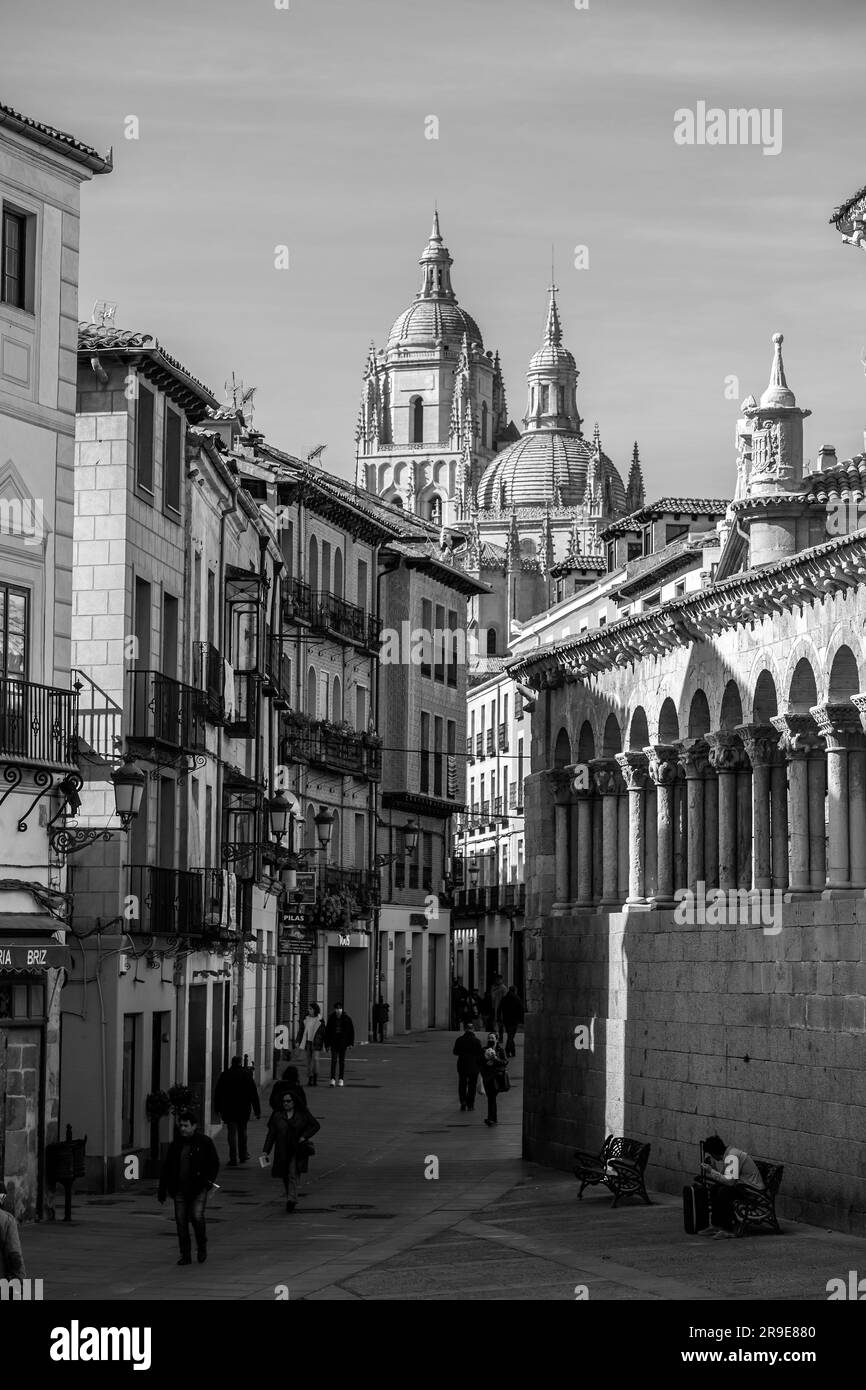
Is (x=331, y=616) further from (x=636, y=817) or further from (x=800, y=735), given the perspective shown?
(x=800, y=735)

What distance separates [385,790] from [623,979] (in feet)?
151

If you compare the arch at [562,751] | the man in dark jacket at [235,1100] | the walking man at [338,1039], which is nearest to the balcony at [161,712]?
the man in dark jacket at [235,1100]

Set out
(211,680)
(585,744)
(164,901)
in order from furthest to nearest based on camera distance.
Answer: (211,680)
(585,744)
(164,901)

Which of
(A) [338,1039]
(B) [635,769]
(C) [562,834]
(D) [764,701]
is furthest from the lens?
(A) [338,1039]

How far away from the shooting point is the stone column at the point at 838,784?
26.6m

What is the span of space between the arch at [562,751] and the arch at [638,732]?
9.80 feet

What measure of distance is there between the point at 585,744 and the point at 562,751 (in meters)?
0.90

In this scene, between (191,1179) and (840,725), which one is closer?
(191,1179)

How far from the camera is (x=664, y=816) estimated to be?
3269 centimetres

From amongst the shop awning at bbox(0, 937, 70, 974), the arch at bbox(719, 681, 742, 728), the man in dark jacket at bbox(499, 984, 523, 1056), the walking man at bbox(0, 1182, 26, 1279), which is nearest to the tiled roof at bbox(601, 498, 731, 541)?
the man in dark jacket at bbox(499, 984, 523, 1056)

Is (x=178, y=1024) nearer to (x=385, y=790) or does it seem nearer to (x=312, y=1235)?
(x=312, y=1235)

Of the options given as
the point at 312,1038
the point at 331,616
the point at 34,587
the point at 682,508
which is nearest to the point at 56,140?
the point at 34,587
